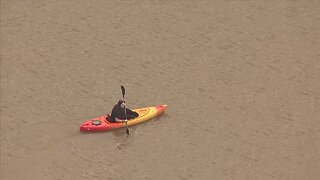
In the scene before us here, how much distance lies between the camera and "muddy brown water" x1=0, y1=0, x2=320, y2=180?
60.3ft

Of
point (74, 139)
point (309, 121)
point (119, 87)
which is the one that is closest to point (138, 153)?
point (74, 139)

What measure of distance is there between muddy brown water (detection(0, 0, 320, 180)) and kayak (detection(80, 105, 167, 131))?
264 millimetres

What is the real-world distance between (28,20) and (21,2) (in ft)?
5.80

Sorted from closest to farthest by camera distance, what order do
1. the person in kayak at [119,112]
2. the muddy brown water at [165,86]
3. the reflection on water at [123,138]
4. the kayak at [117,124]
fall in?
the muddy brown water at [165,86] → the reflection on water at [123,138] → the kayak at [117,124] → the person in kayak at [119,112]

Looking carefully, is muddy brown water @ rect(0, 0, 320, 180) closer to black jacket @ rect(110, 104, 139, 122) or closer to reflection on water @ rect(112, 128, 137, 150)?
reflection on water @ rect(112, 128, 137, 150)

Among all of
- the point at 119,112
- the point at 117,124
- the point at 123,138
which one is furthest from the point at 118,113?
the point at 123,138

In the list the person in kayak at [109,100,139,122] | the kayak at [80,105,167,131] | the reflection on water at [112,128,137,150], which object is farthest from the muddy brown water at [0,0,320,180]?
the person in kayak at [109,100,139,122]

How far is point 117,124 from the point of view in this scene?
774 inches

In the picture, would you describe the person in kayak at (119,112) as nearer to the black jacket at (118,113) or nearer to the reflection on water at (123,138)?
the black jacket at (118,113)

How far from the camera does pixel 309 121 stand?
2002cm

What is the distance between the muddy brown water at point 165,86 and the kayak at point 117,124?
10.4 inches

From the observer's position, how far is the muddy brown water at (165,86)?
18.4 meters

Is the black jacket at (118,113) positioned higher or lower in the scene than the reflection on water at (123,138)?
higher

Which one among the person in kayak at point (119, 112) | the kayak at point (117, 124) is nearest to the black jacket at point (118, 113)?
the person in kayak at point (119, 112)
